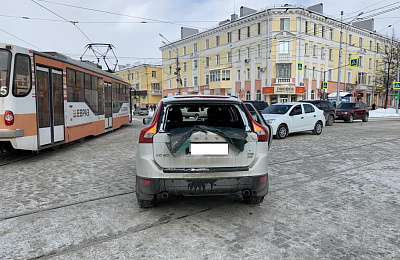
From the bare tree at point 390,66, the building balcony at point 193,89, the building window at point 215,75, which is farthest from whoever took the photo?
the building balcony at point 193,89

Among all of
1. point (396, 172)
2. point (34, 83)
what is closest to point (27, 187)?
point (34, 83)

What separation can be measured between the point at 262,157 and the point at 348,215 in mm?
1523

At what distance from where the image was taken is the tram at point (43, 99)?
7.25m

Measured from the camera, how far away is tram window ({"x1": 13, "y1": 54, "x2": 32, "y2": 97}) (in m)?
7.37

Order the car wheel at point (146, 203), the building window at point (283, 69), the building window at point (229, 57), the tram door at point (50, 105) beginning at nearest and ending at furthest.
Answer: the car wheel at point (146, 203) < the tram door at point (50, 105) < the building window at point (283, 69) < the building window at point (229, 57)

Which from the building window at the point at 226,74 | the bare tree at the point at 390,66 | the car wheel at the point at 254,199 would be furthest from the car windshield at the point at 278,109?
the bare tree at the point at 390,66

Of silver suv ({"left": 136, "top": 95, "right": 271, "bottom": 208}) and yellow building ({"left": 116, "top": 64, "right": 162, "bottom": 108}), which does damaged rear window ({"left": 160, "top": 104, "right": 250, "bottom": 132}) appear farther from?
yellow building ({"left": 116, "top": 64, "right": 162, "bottom": 108})

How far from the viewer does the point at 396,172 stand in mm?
6664

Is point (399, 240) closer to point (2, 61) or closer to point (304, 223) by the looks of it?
point (304, 223)

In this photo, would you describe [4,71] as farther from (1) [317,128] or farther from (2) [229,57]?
(2) [229,57]

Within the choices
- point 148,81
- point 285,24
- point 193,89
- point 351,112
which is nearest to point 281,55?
point 285,24

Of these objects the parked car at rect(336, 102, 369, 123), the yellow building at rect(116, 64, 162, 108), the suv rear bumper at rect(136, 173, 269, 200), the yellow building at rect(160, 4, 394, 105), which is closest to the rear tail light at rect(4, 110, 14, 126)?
the suv rear bumper at rect(136, 173, 269, 200)

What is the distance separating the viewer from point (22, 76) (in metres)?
7.53

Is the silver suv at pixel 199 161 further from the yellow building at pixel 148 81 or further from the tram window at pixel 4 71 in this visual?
the yellow building at pixel 148 81
